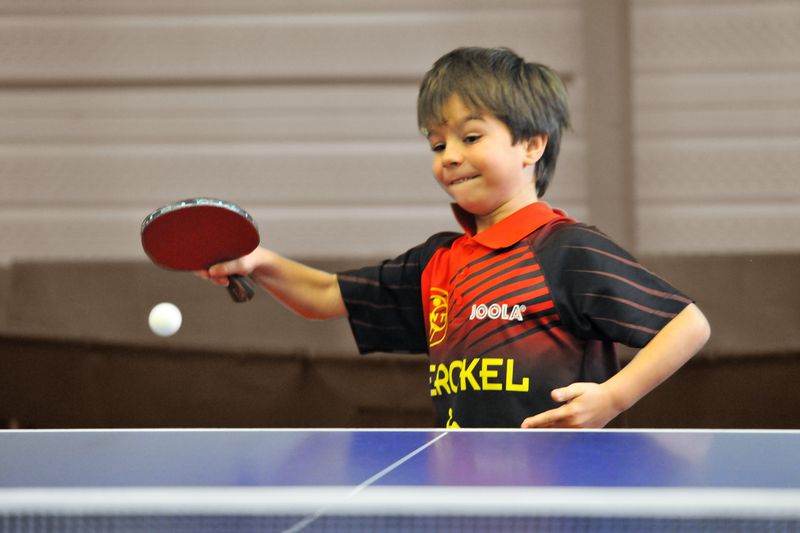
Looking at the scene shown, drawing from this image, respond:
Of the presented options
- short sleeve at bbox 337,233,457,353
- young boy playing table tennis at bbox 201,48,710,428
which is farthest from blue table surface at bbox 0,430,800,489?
short sleeve at bbox 337,233,457,353

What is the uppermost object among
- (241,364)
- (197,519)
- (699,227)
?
(699,227)

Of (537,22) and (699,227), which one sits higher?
(537,22)

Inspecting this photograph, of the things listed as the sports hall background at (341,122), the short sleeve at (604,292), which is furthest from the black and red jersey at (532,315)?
the sports hall background at (341,122)

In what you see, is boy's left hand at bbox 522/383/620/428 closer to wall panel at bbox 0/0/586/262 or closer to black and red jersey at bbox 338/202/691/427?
black and red jersey at bbox 338/202/691/427

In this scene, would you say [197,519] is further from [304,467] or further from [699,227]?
[699,227]

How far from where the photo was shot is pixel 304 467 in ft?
3.50

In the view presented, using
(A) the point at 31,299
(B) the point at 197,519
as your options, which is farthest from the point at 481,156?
(A) the point at 31,299

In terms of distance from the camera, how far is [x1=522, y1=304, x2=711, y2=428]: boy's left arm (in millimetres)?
1400

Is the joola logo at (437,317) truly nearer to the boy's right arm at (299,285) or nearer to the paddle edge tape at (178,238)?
the boy's right arm at (299,285)

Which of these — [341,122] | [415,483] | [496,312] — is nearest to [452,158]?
[496,312]

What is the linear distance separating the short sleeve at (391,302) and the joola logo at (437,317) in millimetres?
64

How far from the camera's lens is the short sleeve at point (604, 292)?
1483 millimetres

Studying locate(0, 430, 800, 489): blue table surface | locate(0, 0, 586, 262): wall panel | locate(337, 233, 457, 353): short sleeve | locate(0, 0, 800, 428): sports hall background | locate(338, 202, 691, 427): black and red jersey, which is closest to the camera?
locate(0, 430, 800, 489): blue table surface

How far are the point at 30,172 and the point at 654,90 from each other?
3138mm
